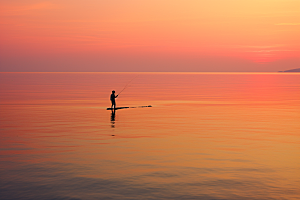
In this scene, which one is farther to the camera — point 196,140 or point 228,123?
point 228,123

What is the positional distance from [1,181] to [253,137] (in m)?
14.6

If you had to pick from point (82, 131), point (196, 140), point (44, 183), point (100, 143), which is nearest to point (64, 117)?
point (82, 131)

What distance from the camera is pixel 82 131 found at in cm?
2362

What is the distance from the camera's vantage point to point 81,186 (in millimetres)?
12242

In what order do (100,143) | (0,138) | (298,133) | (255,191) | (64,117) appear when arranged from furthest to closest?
(64,117)
(298,133)
(0,138)
(100,143)
(255,191)

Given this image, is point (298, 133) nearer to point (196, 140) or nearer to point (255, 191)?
point (196, 140)

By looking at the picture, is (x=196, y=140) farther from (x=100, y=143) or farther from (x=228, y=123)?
(x=228, y=123)


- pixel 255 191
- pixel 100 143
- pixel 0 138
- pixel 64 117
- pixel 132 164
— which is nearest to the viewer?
pixel 255 191

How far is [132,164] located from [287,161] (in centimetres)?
689

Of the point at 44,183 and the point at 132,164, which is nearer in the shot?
the point at 44,183

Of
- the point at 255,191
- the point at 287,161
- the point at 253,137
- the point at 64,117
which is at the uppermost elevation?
the point at 64,117

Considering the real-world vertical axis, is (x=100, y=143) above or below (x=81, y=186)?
above

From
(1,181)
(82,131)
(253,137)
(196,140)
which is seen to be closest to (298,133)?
A: (253,137)

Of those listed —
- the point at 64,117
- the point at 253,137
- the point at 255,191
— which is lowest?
the point at 255,191
